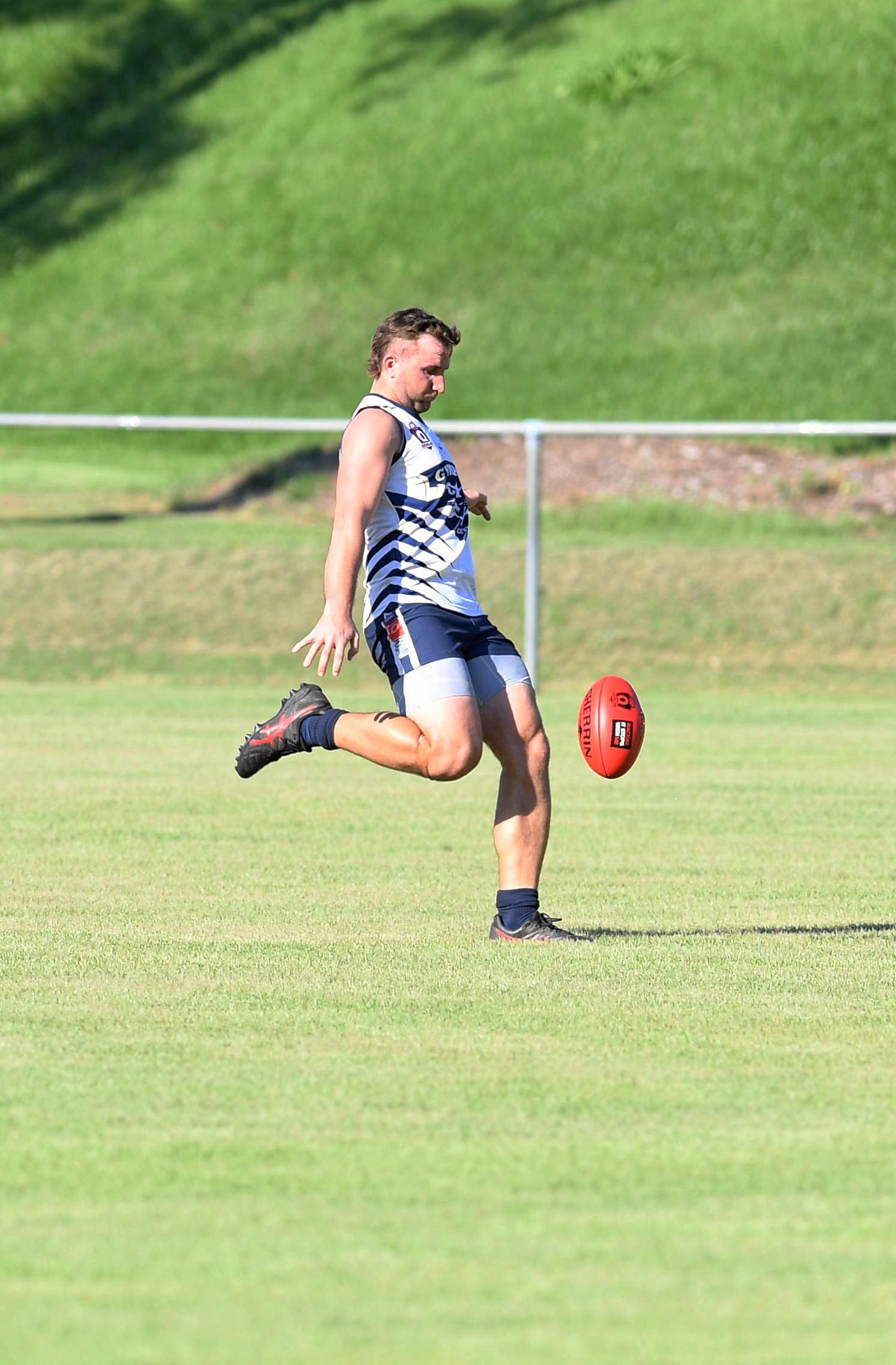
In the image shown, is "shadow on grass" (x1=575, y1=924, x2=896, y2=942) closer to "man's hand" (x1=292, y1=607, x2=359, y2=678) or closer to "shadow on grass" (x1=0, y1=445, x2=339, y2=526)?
"man's hand" (x1=292, y1=607, x2=359, y2=678)

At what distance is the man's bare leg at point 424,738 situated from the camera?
7844mm

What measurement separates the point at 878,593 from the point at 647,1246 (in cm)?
1673

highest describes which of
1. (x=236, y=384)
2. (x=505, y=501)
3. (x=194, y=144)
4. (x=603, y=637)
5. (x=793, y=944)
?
(x=194, y=144)

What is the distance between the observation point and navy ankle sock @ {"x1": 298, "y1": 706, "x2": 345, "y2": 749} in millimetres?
8227

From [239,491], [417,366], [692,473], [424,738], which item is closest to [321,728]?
[424,738]

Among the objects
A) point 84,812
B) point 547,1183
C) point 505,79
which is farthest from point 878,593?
point 505,79

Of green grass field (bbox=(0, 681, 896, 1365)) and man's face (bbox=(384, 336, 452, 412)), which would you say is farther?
man's face (bbox=(384, 336, 452, 412))

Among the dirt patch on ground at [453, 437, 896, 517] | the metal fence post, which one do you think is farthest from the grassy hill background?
the metal fence post

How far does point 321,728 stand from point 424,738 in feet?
1.51

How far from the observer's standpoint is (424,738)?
7965mm

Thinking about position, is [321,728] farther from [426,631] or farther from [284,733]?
[426,631]

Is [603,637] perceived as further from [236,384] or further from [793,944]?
[236,384]

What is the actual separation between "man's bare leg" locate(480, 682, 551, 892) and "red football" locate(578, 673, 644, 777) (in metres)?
0.41

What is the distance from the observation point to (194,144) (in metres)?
41.2
